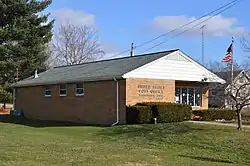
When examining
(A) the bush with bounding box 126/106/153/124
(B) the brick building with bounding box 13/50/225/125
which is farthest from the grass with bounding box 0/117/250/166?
(B) the brick building with bounding box 13/50/225/125

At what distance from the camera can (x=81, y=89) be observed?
33.4 metres

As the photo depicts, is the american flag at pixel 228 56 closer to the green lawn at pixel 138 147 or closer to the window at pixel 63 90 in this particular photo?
the window at pixel 63 90

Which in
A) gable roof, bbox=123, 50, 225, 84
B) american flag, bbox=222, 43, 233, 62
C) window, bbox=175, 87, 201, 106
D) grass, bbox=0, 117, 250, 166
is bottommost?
grass, bbox=0, 117, 250, 166

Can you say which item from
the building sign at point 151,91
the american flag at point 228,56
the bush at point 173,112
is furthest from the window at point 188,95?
the american flag at point 228,56

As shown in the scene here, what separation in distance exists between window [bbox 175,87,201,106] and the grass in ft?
26.6

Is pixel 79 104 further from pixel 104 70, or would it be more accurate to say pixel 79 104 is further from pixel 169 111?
pixel 169 111

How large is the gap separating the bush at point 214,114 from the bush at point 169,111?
2.14 metres

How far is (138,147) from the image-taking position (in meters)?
19.6

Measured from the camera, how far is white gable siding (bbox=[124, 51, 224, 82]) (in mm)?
30453

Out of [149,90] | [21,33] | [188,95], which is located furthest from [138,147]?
[21,33]

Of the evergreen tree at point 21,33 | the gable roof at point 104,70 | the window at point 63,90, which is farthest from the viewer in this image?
the evergreen tree at point 21,33

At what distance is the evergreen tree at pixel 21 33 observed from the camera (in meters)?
44.0

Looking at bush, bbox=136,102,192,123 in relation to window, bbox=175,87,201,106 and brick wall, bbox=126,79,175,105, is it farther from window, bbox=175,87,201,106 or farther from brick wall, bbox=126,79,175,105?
window, bbox=175,87,201,106

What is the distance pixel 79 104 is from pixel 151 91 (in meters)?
5.57
